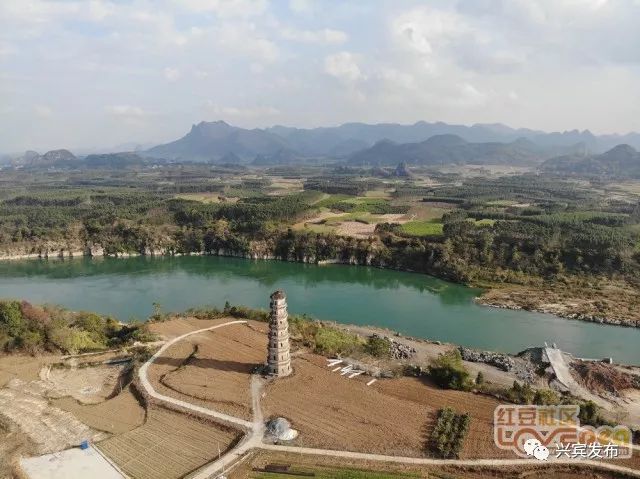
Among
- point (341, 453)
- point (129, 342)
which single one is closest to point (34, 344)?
point (129, 342)

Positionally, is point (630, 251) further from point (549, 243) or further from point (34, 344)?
point (34, 344)

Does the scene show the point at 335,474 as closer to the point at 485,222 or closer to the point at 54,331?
the point at 54,331

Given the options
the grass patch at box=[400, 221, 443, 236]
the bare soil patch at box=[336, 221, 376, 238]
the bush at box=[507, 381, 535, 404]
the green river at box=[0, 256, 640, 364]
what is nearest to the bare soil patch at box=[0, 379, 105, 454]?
the green river at box=[0, 256, 640, 364]

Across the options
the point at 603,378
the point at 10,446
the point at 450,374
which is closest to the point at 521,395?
the point at 450,374

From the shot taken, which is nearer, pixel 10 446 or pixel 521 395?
pixel 10 446

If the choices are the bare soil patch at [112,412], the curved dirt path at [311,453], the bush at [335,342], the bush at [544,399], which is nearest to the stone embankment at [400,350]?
the bush at [335,342]

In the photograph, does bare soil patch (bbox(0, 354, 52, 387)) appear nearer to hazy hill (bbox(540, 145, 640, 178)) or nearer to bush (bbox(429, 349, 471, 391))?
bush (bbox(429, 349, 471, 391))
